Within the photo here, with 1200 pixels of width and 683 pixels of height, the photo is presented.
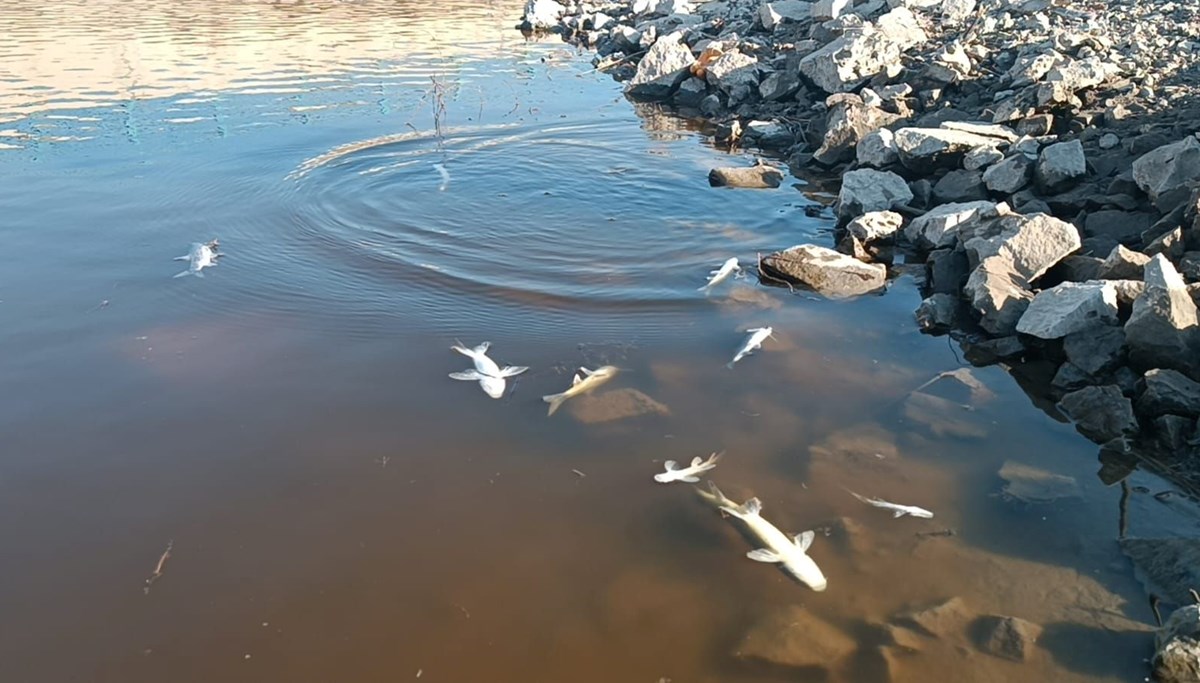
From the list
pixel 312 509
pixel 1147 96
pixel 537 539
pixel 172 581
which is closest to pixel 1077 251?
pixel 1147 96

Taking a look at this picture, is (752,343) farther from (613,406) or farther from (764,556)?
(764,556)

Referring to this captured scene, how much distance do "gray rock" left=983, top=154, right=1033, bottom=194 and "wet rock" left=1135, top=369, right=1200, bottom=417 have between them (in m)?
3.59

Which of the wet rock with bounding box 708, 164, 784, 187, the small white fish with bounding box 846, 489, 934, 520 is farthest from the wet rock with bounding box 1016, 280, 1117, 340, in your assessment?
the wet rock with bounding box 708, 164, 784, 187

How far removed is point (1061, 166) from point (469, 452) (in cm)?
650

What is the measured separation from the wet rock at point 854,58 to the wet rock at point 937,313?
6.71m

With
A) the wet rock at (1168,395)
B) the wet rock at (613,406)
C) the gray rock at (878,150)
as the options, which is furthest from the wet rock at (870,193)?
the wet rock at (613,406)

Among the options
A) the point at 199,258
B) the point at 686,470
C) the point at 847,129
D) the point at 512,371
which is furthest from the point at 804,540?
the point at 847,129

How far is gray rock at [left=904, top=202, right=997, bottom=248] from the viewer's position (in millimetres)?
7590

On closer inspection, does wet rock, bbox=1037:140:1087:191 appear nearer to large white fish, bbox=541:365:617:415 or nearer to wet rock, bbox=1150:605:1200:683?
large white fish, bbox=541:365:617:415

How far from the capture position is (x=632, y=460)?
192 inches

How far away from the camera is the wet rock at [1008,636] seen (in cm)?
365

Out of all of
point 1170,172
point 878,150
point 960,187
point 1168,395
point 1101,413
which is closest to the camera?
point 1168,395

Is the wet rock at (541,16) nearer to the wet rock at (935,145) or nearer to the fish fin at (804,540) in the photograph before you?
the wet rock at (935,145)

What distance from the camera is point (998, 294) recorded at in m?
6.36
